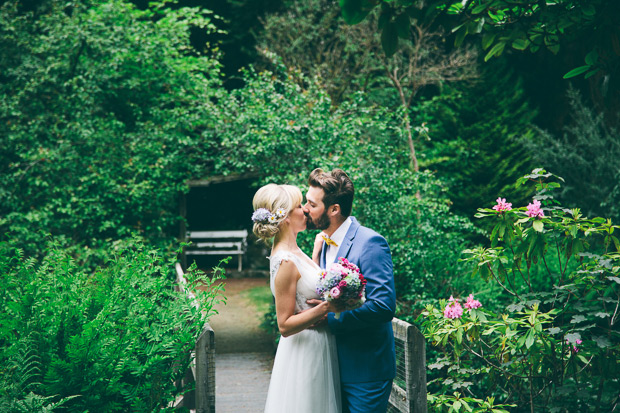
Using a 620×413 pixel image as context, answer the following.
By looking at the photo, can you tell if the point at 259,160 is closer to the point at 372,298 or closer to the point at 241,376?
the point at 241,376

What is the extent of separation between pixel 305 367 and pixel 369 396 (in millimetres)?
385

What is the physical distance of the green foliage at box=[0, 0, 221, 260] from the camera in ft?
29.6

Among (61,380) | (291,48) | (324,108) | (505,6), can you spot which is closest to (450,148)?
(291,48)

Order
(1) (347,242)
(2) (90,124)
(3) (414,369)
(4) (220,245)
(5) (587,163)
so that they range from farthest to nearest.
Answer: (4) (220,245)
(5) (587,163)
(2) (90,124)
(3) (414,369)
(1) (347,242)

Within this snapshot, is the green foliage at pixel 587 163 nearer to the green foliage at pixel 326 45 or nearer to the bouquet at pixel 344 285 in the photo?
the green foliage at pixel 326 45

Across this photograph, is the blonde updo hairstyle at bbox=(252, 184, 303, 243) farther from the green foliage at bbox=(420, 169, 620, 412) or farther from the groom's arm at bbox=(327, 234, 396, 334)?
the green foliage at bbox=(420, 169, 620, 412)

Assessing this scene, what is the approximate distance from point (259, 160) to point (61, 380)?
5.95 meters

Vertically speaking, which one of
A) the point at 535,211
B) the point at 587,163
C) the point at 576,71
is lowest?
the point at 535,211

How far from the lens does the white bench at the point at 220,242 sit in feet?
55.5

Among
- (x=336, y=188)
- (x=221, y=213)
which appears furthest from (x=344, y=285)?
(x=221, y=213)

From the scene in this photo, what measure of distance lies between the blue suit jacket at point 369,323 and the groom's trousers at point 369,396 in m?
0.03

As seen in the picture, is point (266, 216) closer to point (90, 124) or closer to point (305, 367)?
point (305, 367)

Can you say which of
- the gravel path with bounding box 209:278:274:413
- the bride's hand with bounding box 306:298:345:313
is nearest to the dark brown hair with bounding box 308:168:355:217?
the bride's hand with bounding box 306:298:345:313

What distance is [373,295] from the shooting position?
289 cm
